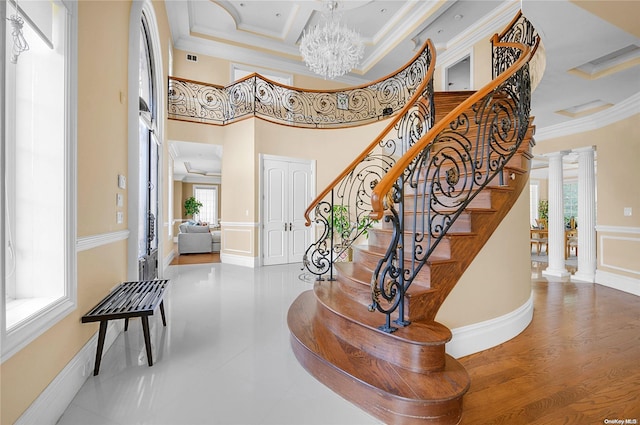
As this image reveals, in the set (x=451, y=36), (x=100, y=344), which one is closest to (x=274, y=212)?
(x=100, y=344)

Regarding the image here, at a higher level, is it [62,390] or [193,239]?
[193,239]

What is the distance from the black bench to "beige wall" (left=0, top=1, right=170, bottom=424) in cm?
8

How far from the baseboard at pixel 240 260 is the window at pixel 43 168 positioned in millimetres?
4482

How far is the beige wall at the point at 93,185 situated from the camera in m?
1.46

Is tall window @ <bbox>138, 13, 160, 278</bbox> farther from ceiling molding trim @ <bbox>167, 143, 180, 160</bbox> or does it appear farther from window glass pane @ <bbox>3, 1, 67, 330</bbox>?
ceiling molding trim @ <bbox>167, 143, 180, 160</bbox>

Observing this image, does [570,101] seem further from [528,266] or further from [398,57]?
[398,57]

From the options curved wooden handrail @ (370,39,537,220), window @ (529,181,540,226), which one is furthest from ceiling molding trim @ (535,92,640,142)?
window @ (529,181,540,226)

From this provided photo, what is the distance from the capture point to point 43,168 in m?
1.75

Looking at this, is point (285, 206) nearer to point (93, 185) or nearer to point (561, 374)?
point (93, 185)

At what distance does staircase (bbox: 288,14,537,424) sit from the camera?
1.68 m

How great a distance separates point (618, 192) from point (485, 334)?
15.2 feet

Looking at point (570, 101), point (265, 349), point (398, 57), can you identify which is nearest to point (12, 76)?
point (265, 349)

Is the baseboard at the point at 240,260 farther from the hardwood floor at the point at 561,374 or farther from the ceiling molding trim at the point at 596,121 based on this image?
the ceiling molding trim at the point at 596,121

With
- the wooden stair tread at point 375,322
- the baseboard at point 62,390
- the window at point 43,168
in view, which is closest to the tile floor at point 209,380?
the baseboard at point 62,390
